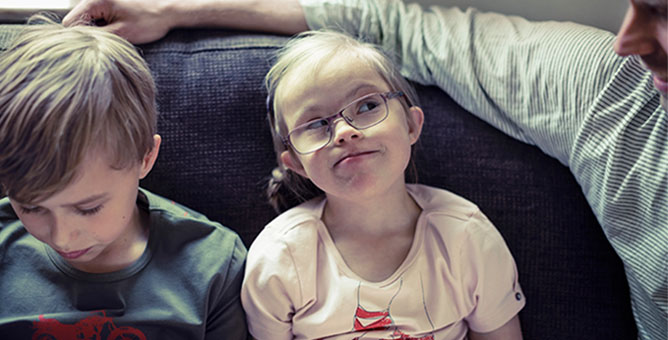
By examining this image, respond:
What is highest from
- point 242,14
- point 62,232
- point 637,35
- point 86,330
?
point 637,35

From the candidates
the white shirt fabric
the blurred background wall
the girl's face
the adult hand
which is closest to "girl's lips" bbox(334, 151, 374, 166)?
the girl's face

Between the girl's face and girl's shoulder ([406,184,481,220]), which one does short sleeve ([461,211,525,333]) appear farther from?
the girl's face

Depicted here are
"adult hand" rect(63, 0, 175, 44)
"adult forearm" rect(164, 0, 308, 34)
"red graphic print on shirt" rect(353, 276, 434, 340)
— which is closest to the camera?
"red graphic print on shirt" rect(353, 276, 434, 340)

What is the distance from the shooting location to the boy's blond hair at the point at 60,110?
99 centimetres

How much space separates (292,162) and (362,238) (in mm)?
215

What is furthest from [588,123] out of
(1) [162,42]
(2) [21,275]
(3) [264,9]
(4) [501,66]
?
(2) [21,275]

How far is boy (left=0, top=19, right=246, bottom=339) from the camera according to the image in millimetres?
1000

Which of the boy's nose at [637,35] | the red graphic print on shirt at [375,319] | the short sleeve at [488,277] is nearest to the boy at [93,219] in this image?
the red graphic print on shirt at [375,319]

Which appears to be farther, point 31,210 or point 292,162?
point 292,162

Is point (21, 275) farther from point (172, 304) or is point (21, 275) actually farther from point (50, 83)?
point (50, 83)

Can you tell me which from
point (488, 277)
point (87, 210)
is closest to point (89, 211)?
point (87, 210)

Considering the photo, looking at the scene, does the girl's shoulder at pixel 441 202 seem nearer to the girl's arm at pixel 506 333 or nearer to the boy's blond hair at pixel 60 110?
the girl's arm at pixel 506 333

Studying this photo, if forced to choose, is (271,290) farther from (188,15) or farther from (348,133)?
(188,15)

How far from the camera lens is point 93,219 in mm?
1083
